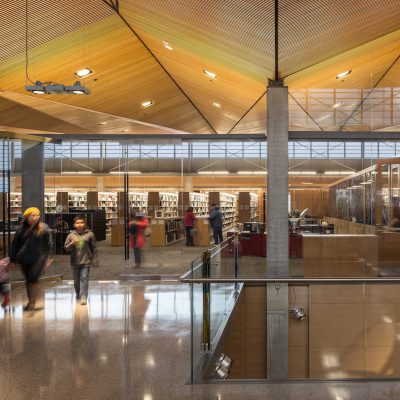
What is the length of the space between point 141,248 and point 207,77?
156 inches

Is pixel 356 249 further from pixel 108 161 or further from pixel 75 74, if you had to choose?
pixel 75 74

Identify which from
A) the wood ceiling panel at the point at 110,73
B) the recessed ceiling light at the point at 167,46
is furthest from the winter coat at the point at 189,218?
the recessed ceiling light at the point at 167,46

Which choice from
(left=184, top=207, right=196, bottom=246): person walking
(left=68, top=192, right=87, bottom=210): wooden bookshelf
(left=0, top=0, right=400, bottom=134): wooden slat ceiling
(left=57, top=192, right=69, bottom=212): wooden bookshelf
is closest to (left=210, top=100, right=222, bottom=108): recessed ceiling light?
(left=0, top=0, right=400, bottom=134): wooden slat ceiling

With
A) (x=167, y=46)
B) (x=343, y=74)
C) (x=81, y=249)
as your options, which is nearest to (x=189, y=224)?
(x=167, y=46)

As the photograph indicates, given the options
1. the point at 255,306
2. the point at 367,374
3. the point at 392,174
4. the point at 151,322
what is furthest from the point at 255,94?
the point at 367,374

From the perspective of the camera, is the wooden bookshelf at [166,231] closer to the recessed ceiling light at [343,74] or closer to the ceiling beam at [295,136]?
the ceiling beam at [295,136]

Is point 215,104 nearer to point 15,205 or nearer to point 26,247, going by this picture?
point 15,205

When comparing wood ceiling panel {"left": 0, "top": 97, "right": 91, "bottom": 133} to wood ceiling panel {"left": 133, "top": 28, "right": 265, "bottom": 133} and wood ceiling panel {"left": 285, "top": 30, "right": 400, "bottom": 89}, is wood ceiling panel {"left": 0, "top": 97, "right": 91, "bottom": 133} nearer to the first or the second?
wood ceiling panel {"left": 133, "top": 28, "right": 265, "bottom": 133}

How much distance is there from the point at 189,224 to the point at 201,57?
170 inches

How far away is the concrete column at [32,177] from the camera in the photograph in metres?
10.3

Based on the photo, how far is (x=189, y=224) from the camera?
1215 cm

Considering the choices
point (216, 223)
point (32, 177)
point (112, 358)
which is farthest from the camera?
point (216, 223)

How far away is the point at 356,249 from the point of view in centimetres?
1093

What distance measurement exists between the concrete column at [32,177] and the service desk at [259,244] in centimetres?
451
